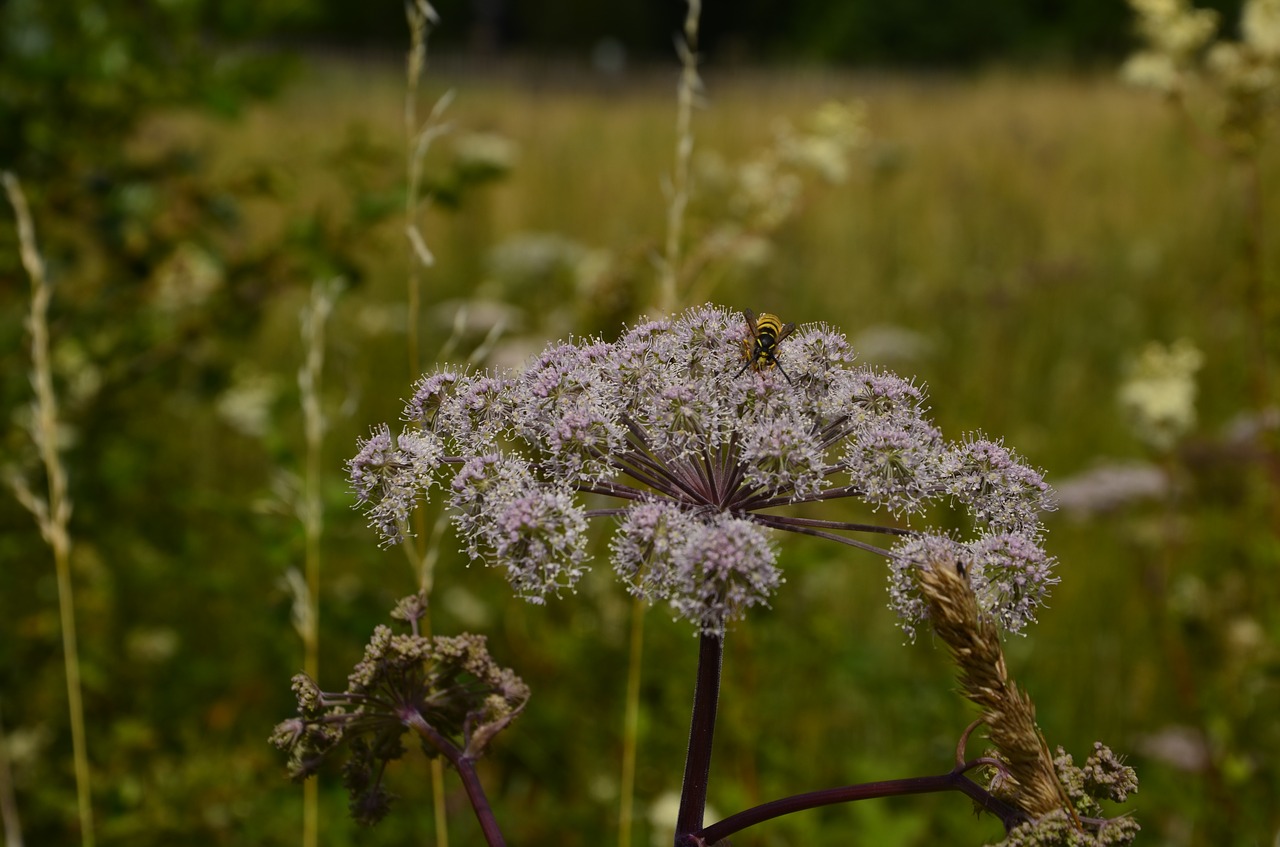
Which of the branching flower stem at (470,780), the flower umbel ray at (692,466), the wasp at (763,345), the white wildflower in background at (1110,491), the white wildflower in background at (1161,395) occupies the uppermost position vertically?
the white wildflower in background at (1161,395)

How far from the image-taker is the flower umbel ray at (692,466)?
1.61 metres

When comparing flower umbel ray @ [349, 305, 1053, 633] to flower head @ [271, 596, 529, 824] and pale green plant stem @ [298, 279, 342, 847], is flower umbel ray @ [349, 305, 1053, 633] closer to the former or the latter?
flower head @ [271, 596, 529, 824]

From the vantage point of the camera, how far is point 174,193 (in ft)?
15.0

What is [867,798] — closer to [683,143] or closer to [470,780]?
[470,780]

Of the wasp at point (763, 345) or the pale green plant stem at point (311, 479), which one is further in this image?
the pale green plant stem at point (311, 479)

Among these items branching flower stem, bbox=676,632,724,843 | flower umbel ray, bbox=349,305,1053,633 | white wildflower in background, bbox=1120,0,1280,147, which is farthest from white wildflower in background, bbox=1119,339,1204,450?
branching flower stem, bbox=676,632,724,843

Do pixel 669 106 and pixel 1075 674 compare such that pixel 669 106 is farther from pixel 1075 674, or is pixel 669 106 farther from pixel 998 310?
pixel 1075 674

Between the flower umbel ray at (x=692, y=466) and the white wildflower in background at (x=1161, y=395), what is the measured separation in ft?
11.1

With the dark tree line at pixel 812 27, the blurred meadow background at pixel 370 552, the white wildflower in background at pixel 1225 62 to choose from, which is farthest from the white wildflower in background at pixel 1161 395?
the dark tree line at pixel 812 27

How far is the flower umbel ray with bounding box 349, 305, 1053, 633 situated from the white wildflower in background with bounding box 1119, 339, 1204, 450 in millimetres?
3370

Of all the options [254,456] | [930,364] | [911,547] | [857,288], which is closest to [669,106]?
[857,288]

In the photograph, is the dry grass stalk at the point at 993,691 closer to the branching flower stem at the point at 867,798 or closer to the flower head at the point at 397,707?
the branching flower stem at the point at 867,798

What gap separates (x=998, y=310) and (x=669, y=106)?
17870mm

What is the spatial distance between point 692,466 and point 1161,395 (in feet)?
12.3
